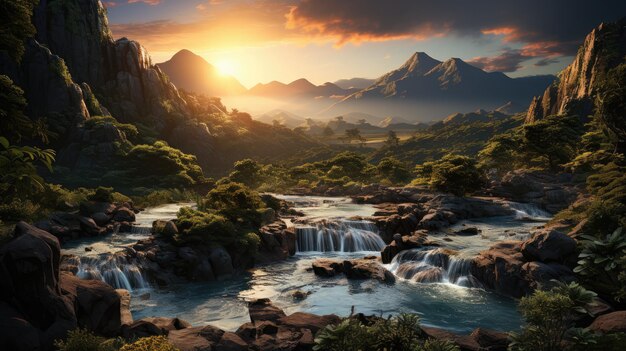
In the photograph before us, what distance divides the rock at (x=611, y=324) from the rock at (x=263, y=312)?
483 inches

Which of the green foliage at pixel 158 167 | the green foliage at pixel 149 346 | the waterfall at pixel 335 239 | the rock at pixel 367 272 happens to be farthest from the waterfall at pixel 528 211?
the green foliage at pixel 158 167

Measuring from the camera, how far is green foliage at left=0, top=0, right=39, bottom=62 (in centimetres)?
Answer: 1778

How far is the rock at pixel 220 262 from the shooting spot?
28188 millimetres

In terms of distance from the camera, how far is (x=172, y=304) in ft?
76.6

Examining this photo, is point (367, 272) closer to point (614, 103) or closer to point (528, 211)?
point (614, 103)

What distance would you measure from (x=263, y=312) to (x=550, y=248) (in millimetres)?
16802

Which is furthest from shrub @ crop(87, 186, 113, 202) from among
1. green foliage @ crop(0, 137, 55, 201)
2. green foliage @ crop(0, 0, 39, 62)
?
green foliage @ crop(0, 137, 55, 201)

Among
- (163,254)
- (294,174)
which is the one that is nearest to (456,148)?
(294,174)

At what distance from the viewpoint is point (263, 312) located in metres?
18.5

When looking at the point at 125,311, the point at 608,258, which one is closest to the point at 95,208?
the point at 125,311

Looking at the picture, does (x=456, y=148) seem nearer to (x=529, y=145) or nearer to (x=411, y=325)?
(x=529, y=145)

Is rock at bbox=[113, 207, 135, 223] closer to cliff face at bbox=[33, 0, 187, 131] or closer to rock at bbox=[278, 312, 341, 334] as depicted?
rock at bbox=[278, 312, 341, 334]

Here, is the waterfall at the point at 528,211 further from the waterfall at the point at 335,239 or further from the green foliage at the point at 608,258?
the green foliage at the point at 608,258

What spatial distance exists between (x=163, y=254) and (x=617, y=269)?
2575cm
